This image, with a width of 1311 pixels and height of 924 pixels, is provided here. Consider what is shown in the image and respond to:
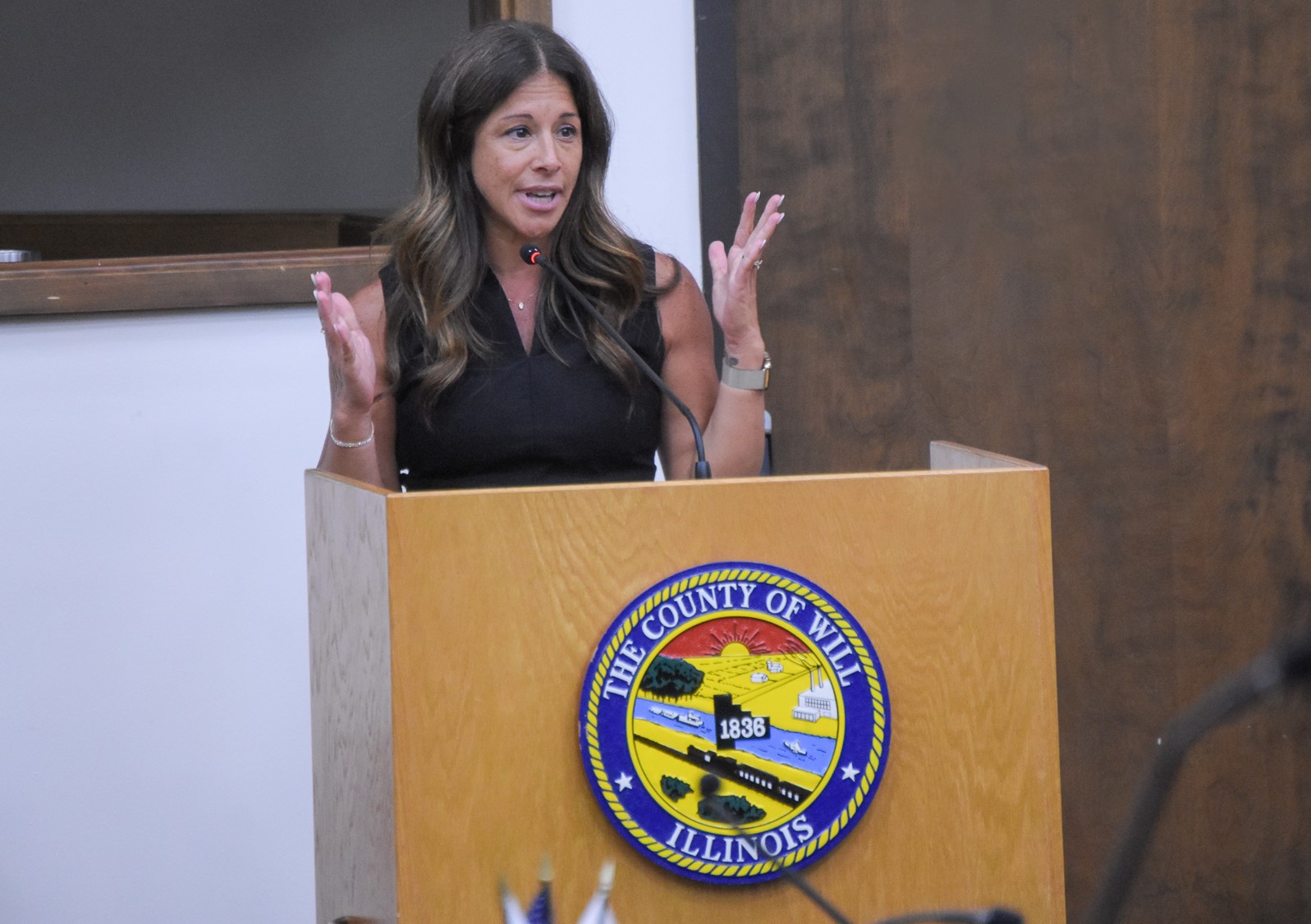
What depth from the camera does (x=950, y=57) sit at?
2.22 m

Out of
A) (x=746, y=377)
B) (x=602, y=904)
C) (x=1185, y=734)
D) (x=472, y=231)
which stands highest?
(x=472, y=231)

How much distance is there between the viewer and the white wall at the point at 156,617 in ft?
7.44

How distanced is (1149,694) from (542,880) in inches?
60.3

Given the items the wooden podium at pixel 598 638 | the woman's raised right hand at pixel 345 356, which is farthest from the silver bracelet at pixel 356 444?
the wooden podium at pixel 598 638

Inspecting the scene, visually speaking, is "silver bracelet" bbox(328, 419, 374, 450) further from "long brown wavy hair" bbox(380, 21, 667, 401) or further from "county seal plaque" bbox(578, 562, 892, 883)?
"county seal plaque" bbox(578, 562, 892, 883)

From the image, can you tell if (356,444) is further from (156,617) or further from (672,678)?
(156,617)

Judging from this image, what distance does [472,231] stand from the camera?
64.1 inches

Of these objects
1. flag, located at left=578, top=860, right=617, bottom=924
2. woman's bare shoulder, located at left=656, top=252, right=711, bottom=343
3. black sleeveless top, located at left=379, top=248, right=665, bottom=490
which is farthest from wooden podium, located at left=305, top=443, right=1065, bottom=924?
woman's bare shoulder, located at left=656, top=252, right=711, bottom=343

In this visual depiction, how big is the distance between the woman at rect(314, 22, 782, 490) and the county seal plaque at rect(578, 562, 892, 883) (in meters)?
0.51

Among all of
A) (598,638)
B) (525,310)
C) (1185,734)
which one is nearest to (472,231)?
(525,310)

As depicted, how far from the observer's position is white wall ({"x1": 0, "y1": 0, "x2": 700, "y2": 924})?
2.27 meters

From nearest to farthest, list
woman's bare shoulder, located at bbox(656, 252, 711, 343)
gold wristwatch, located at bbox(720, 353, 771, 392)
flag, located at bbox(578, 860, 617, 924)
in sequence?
flag, located at bbox(578, 860, 617, 924) → gold wristwatch, located at bbox(720, 353, 771, 392) → woman's bare shoulder, located at bbox(656, 252, 711, 343)

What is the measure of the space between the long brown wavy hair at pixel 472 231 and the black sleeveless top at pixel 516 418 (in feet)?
0.05

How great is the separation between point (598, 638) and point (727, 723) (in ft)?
0.38
